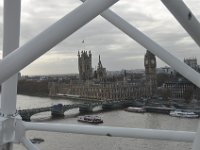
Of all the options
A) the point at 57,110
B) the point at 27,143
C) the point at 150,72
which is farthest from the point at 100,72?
the point at 27,143

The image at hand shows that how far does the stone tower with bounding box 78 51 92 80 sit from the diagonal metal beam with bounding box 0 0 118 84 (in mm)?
26214

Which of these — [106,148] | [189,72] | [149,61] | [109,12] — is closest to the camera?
[189,72]

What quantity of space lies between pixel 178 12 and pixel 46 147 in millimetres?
7142

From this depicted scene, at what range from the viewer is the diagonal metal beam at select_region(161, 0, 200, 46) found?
0.77 m

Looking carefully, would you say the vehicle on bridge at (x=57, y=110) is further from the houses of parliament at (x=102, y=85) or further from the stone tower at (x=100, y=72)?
the stone tower at (x=100, y=72)

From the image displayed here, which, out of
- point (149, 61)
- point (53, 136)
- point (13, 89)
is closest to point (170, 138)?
point (13, 89)

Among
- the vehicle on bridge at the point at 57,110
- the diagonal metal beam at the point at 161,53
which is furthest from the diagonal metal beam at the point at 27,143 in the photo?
the vehicle on bridge at the point at 57,110

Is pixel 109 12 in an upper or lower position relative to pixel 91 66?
lower

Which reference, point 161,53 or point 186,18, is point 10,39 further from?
point 186,18

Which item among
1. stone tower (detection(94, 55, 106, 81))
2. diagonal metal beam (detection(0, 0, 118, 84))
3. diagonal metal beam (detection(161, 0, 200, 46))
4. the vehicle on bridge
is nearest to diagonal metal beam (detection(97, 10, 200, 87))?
diagonal metal beam (detection(161, 0, 200, 46))

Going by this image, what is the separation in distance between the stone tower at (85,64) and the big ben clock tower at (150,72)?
4795 millimetres

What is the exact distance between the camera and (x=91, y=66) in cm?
2797

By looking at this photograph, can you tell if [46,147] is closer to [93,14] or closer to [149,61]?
[93,14]

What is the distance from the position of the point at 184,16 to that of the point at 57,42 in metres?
0.27
